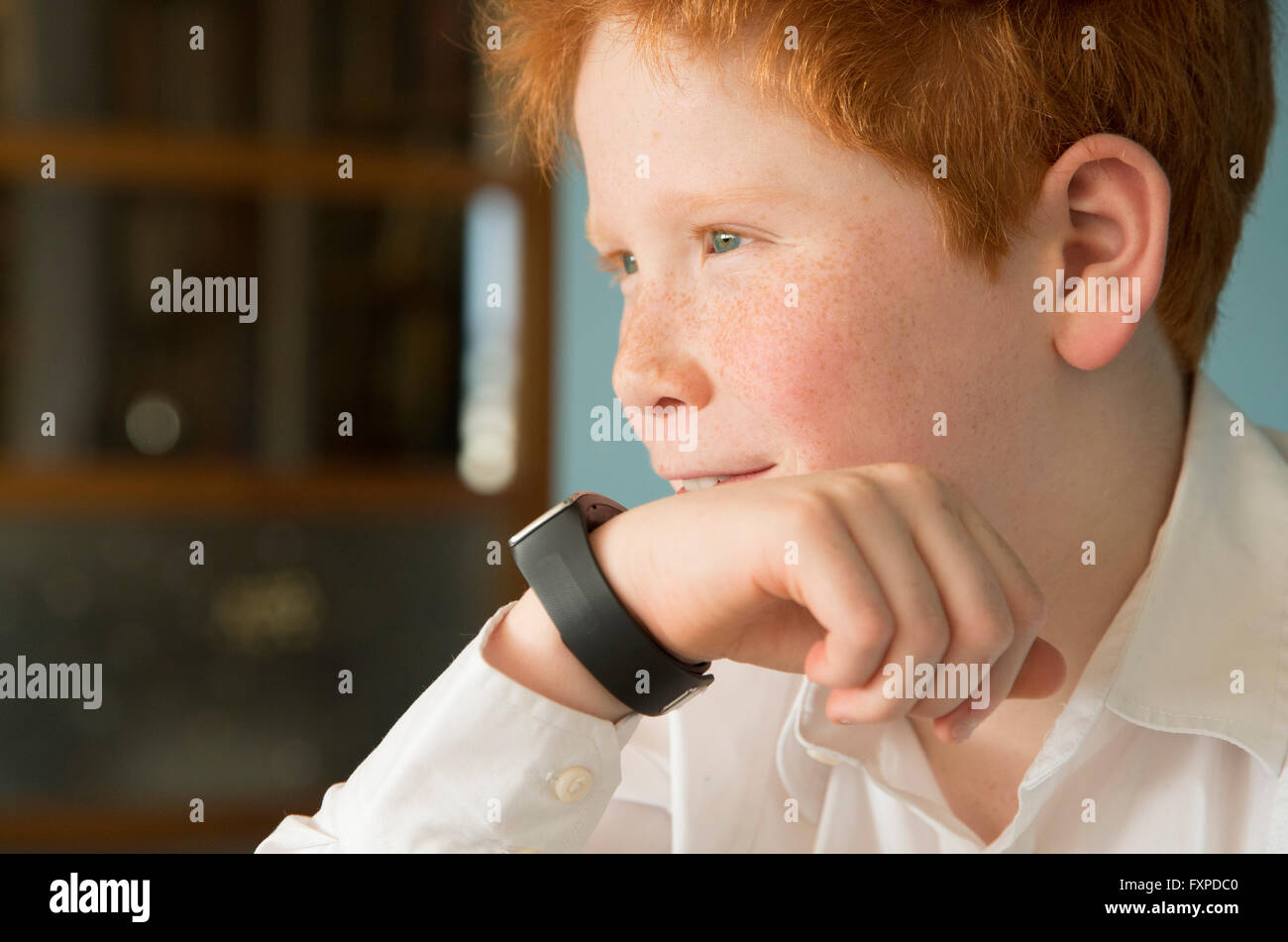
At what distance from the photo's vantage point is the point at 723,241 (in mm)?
684

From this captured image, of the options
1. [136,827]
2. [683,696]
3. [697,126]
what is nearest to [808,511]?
[683,696]

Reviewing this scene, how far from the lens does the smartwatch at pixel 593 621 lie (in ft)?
1.97

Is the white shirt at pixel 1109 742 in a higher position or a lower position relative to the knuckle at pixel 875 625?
lower

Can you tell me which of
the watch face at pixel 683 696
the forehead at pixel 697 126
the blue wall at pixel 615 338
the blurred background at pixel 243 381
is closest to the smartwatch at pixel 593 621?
the watch face at pixel 683 696

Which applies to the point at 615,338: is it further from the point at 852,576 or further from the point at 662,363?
the point at 852,576

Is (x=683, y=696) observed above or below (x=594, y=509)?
below

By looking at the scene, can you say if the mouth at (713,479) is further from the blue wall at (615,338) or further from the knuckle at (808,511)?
the blue wall at (615,338)

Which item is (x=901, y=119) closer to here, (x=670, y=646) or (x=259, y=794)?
(x=670, y=646)

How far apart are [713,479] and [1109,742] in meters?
0.30

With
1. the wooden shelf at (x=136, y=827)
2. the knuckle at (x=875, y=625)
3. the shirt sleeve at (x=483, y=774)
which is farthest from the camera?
the wooden shelf at (x=136, y=827)

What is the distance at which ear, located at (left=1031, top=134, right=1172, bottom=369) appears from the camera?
666 millimetres

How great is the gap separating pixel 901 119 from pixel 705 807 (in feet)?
1.60

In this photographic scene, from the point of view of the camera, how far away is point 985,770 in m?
0.80

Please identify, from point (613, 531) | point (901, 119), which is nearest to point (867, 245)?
point (901, 119)
